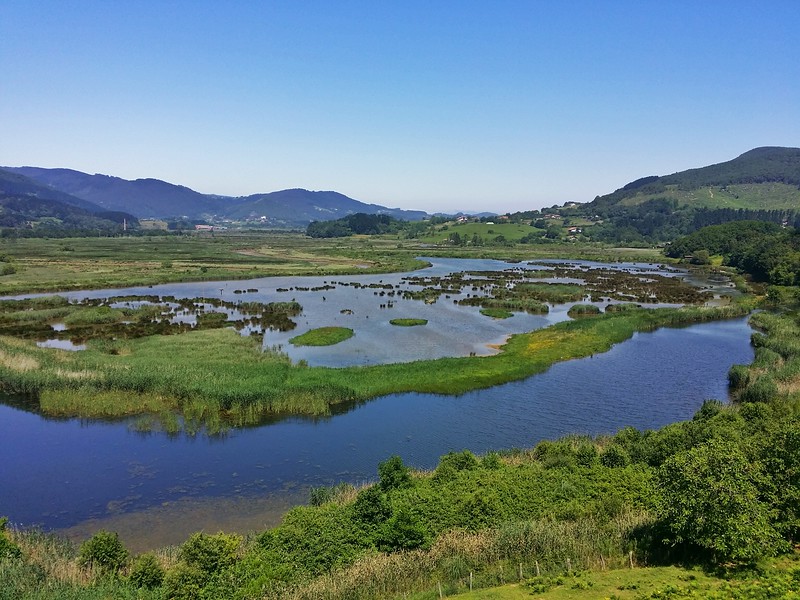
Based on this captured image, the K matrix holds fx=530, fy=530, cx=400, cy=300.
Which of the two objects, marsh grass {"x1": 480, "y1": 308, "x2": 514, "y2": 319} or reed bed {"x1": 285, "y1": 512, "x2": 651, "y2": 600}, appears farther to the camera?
marsh grass {"x1": 480, "y1": 308, "x2": 514, "y2": 319}

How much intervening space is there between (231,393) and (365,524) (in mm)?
21201

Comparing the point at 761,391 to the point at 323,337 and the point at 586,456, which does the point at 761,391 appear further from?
the point at 323,337

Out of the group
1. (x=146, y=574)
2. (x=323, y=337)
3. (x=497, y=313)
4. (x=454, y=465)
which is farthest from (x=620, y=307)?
(x=146, y=574)

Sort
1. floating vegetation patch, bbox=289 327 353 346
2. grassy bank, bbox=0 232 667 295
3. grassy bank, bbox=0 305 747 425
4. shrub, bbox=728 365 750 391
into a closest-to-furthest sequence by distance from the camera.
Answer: grassy bank, bbox=0 305 747 425
shrub, bbox=728 365 750 391
floating vegetation patch, bbox=289 327 353 346
grassy bank, bbox=0 232 667 295

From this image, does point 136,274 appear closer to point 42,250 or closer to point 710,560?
point 42,250

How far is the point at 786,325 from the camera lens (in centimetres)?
6256

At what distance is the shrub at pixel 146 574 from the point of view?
1773 cm

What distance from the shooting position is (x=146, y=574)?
17.9 m

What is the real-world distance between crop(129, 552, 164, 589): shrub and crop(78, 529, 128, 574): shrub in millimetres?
1390

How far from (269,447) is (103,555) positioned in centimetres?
1444

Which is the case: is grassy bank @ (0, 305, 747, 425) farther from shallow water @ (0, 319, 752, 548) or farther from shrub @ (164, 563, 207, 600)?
shrub @ (164, 563, 207, 600)

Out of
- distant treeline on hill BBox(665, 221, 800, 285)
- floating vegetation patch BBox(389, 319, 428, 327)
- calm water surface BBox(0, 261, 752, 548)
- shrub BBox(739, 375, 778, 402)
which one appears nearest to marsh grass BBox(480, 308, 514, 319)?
floating vegetation patch BBox(389, 319, 428, 327)

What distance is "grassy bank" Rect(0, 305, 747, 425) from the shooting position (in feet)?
124

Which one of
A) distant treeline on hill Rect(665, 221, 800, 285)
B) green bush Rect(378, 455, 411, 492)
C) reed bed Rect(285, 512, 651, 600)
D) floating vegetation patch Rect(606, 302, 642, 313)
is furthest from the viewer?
distant treeline on hill Rect(665, 221, 800, 285)
